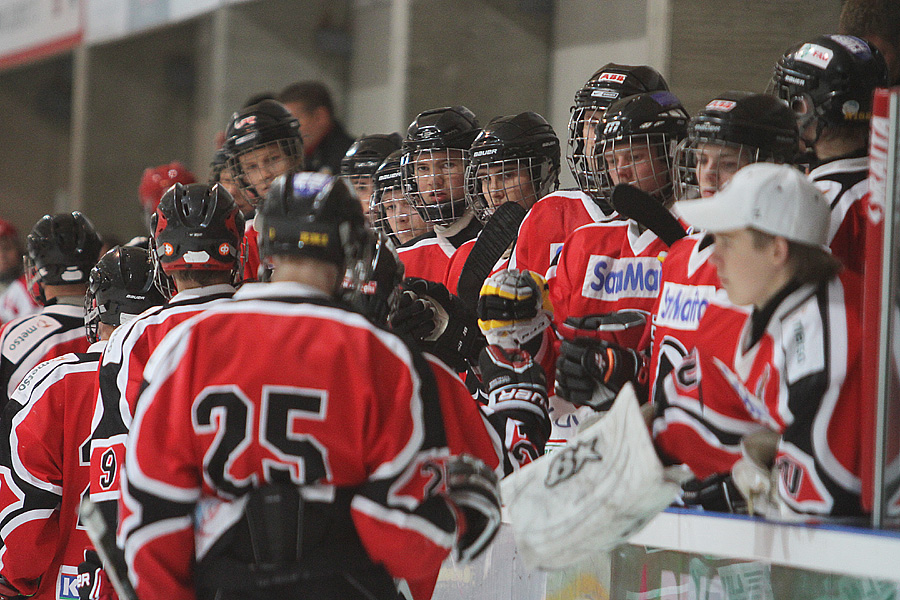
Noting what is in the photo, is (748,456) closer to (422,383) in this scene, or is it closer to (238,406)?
(422,383)

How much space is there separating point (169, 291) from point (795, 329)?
5.68 ft

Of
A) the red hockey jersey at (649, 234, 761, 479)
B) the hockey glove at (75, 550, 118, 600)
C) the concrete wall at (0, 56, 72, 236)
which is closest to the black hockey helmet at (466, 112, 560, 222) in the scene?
the red hockey jersey at (649, 234, 761, 479)

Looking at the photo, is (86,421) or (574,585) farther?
(86,421)

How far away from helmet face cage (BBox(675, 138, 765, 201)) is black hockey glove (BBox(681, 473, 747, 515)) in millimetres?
702

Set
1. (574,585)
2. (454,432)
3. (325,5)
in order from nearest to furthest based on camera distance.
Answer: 1. (454,432)
2. (574,585)
3. (325,5)

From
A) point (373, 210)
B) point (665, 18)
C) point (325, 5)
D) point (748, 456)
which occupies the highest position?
point (325, 5)

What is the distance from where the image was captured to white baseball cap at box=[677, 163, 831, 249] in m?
1.94

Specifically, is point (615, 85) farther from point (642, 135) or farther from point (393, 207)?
point (393, 207)

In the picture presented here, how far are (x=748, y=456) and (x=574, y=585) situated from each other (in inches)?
23.6

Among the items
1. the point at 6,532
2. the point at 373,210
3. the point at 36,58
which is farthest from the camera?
the point at 36,58

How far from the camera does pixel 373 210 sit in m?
4.21

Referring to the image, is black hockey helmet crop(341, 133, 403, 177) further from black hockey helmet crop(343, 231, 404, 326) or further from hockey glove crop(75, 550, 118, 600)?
hockey glove crop(75, 550, 118, 600)

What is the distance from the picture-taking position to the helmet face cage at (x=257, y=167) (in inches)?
175

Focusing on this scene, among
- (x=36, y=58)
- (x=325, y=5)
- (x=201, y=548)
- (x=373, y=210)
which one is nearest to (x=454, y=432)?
(x=201, y=548)
